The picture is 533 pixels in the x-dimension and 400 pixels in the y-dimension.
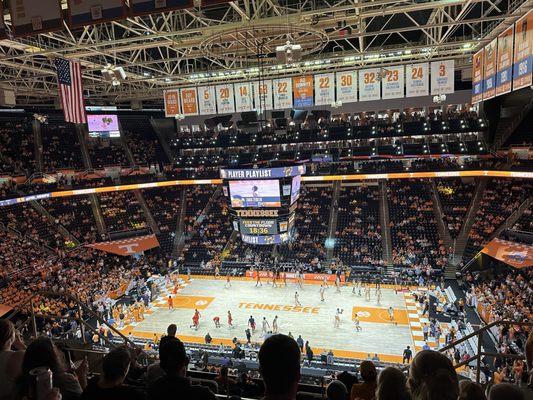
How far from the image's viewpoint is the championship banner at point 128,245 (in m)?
Result: 28.2

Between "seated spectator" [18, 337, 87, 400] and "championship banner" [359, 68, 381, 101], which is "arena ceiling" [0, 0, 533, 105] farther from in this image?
"seated spectator" [18, 337, 87, 400]

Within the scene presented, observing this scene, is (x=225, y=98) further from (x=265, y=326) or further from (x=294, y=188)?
(x=265, y=326)

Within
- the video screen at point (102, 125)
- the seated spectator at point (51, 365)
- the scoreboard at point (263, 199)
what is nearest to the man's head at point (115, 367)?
the seated spectator at point (51, 365)

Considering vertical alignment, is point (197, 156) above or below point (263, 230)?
above

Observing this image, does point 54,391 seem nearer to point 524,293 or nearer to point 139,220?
point 524,293

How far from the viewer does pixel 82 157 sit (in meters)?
37.3

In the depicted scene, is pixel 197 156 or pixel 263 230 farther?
pixel 197 156

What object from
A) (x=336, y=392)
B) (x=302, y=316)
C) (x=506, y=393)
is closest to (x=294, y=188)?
(x=302, y=316)

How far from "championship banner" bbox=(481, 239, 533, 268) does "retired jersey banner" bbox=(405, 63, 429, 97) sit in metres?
9.51

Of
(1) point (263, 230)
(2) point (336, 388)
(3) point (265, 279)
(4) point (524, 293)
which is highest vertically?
(2) point (336, 388)

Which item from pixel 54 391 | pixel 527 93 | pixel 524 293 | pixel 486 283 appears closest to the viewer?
pixel 54 391

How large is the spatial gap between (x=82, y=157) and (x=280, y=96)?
987 inches

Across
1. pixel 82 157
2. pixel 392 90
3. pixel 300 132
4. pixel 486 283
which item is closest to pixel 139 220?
pixel 82 157

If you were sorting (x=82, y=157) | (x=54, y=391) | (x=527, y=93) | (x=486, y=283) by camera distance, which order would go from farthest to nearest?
(x=82, y=157)
(x=527, y=93)
(x=486, y=283)
(x=54, y=391)
